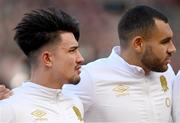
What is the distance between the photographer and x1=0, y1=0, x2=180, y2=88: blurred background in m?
5.70

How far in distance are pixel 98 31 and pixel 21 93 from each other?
3.21 metres

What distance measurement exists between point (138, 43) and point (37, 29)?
0.62 m

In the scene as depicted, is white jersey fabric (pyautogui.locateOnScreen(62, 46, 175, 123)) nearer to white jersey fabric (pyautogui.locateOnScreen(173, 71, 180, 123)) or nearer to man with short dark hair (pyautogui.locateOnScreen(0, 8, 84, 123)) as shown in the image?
white jersey fabric (pyautogui.locateOnScreen(173, 71, 180, 123))

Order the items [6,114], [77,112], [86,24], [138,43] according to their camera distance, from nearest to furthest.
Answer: [6,114], [77,112], [138,43], [86,24]

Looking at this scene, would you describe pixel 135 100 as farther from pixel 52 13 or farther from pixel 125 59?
pixel 52 13

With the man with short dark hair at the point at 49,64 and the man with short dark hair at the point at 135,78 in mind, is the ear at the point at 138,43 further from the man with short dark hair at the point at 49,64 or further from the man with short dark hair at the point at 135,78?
the man with short dark hair at the point at 49,64

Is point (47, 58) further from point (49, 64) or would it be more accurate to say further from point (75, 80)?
point (75, 80)

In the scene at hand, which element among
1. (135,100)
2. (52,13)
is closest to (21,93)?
(52,13)

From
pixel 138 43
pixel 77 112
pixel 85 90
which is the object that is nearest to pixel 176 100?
pixel 138 43

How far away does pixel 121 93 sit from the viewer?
340cm

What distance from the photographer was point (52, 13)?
3.20 metres

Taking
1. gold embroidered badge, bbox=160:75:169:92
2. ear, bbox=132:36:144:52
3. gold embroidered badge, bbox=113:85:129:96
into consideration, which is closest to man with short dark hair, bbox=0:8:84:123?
gold embroidered badge, bbox=113:85:129:96

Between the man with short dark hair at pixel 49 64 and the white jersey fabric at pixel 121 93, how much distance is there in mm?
193

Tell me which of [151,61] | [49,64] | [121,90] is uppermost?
[49,64]
